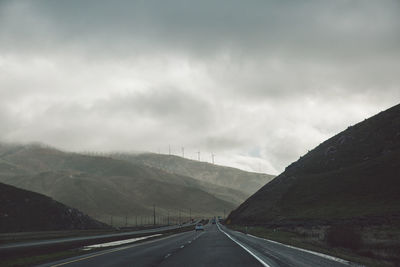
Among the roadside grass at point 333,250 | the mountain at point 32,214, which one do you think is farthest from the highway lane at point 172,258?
the mountain at point 32,214

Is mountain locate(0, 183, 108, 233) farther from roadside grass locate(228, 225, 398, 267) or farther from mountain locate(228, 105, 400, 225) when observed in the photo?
roadside grass locate(228, 225, 398, 267)

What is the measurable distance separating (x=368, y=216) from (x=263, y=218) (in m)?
38.7

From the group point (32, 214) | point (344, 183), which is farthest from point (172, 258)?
point (32, 214)

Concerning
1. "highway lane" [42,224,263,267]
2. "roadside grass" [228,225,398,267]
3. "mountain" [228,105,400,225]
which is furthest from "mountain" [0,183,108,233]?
"highway lane" [42,224,263,267]

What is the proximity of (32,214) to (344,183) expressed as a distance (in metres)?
93.8

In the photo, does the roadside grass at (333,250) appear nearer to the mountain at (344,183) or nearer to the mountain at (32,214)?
the mountain at (344,183)

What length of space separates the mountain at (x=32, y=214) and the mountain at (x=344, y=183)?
51898mm

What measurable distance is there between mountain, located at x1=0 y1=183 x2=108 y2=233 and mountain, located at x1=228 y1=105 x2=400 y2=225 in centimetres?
5190

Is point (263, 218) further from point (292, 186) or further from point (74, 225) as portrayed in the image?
point (74, 225)

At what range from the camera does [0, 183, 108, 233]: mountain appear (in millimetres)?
111250

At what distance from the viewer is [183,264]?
58.9 ft

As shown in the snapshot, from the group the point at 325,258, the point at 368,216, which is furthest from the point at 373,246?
the point at 368,216

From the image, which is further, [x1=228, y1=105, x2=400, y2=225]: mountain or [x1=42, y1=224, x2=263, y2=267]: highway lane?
[x1=228, y1=105, x2=400, y2=225]: mountain

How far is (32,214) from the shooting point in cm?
12050
